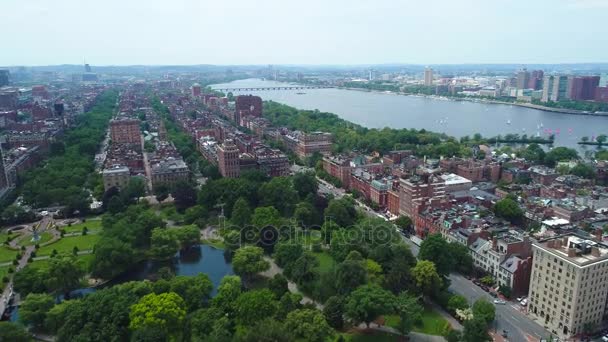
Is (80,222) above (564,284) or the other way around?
the other way around

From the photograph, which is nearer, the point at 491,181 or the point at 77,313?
the point at 77,313

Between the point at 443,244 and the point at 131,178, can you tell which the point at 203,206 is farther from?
the point at 443,244

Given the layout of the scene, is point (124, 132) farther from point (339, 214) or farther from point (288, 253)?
point (288, 253)

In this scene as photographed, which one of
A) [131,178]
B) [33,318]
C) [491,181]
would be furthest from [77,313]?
[491,181]

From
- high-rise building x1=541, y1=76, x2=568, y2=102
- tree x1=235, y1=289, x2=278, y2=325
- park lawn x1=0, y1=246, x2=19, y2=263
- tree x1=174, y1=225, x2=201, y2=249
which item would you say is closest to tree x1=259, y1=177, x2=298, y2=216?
tree x1=174, y1=225, x2=201, y2=249

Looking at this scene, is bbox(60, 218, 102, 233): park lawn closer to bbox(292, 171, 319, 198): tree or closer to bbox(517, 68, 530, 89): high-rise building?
bbox(292, 171, 319, 198): tree

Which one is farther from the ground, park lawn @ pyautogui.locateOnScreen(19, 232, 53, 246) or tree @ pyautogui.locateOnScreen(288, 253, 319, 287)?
tree @ pyautogui.locateOnScreen(288, 253, 319, 287)

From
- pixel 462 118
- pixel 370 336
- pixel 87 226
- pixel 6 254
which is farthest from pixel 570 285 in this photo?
pixel 462 118

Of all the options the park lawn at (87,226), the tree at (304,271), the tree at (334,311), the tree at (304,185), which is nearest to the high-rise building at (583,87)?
the tree at (304,185)
